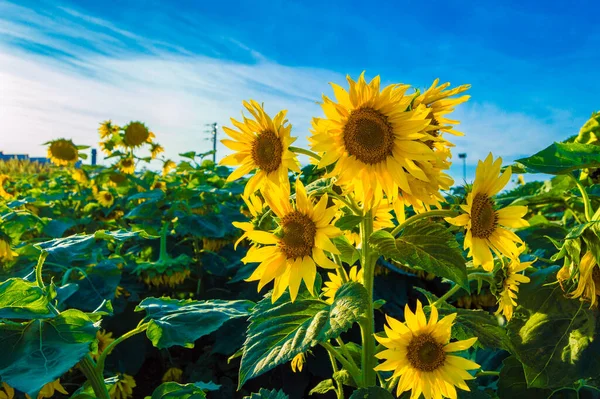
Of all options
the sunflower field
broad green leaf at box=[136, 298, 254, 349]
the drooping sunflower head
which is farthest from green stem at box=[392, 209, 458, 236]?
the drooping sunflower head

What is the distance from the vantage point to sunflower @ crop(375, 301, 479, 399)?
1404 mm

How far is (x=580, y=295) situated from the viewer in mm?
1417

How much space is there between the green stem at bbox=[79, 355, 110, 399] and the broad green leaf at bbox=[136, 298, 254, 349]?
17 cm

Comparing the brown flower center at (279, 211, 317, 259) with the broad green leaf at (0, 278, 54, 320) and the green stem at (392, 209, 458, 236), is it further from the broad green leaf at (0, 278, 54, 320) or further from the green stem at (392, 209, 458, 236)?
the broad green leaf at (0, 278, 54, 320)

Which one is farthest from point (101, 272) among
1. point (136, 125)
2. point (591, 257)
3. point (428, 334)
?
point (136, 125)

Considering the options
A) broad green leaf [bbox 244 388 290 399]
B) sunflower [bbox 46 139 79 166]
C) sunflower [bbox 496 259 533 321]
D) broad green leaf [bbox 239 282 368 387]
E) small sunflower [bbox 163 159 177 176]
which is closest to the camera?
broad green leaf [bbox 239 282 368 387]

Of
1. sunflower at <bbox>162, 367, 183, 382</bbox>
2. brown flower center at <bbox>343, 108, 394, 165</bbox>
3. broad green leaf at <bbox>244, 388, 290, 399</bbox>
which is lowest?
sunflower at <bbox>162, 367, 183, 382</bbox>

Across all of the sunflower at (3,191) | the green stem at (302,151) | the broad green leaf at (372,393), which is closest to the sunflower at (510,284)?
the broad green leaf at (372,393)

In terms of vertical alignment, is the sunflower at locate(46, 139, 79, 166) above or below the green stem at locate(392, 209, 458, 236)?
below

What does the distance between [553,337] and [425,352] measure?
34 centimetres

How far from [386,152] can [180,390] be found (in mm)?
908

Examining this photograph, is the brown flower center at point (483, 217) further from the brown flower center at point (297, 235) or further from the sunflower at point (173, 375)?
the sunflower at point (173, 375)

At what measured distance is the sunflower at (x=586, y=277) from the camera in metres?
1.30

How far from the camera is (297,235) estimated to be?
50.3 inches
